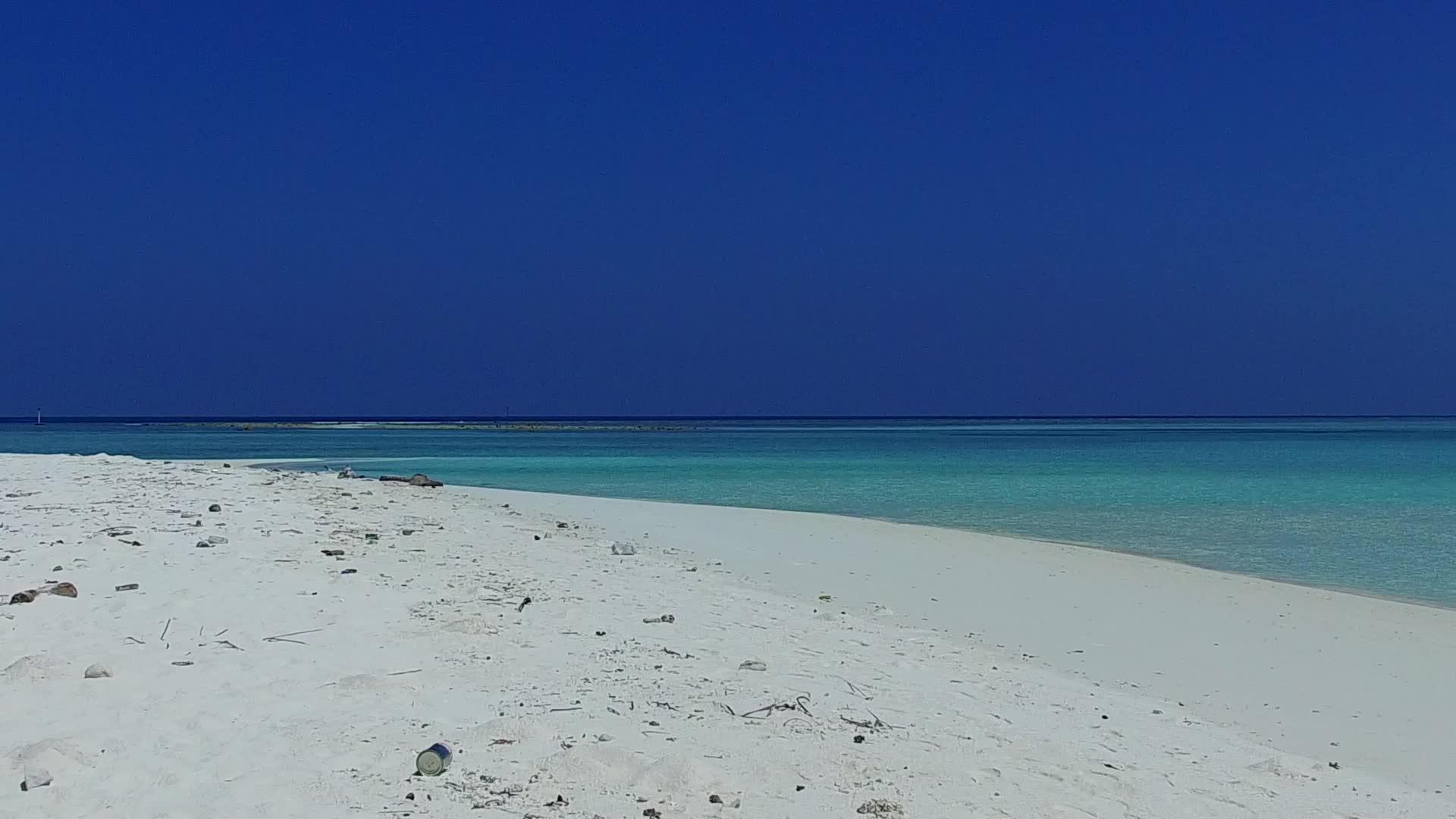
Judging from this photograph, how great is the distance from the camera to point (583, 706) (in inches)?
213

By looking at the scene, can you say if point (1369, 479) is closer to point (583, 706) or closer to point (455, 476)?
point (455, 476)

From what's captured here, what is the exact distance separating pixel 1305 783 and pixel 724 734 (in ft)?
8.81

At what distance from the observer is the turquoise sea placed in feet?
47.3

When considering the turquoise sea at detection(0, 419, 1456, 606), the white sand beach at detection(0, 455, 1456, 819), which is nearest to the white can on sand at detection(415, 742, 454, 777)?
the white sand beach at detection(0, 455, 1456, 819)

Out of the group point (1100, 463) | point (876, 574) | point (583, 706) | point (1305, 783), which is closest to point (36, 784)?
point (583, 706)

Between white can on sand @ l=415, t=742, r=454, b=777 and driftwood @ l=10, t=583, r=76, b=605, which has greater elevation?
driftwood @ l=10, t=583, r=76, b=605

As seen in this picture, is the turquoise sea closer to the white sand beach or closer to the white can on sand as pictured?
the white sand beach

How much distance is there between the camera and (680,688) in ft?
19.2

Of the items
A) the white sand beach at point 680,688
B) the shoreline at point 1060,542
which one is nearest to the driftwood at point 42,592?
the white sand beach at point 680,688

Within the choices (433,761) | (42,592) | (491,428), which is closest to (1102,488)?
(42,592)

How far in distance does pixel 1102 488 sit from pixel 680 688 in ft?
75.4

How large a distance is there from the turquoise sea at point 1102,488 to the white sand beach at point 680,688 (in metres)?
3.55

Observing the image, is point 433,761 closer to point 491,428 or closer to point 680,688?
point 680,688

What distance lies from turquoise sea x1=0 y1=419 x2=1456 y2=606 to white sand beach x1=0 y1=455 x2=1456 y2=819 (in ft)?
11.7
